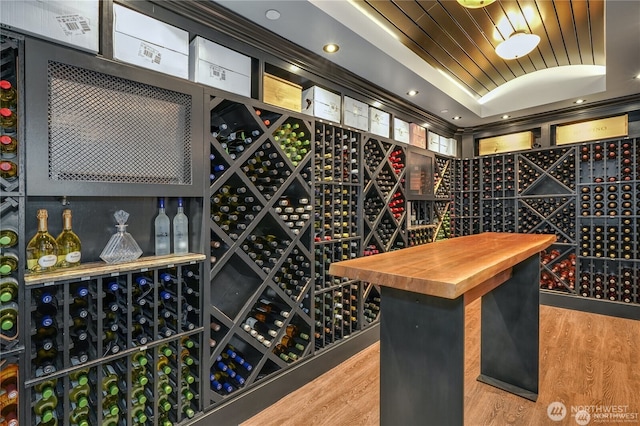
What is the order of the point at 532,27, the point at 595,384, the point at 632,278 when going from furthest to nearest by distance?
1. the point at 632,278
2. the point at 532,27
3. the point at 595,384

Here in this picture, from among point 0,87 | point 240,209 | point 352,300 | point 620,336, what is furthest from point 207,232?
point 620,336

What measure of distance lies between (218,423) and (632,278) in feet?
15.2

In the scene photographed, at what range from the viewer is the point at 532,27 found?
267 centimetres

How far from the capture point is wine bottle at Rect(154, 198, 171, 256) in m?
1.79

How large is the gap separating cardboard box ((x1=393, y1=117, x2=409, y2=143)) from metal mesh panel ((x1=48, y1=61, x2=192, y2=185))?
7.84ft

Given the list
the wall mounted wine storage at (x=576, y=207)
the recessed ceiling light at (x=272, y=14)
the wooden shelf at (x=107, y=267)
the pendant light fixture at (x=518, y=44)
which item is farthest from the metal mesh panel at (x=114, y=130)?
the wall mounted wine storage at (x=576, y=207)

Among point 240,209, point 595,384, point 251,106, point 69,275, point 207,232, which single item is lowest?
point 595,384

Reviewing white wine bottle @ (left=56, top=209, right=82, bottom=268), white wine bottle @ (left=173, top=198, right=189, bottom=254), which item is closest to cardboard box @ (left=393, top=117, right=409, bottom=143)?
white wine bottle @ (left=173, top=198, right=189, bottom=254)

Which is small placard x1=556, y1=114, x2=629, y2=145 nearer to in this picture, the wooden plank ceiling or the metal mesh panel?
the wooden plank ceiling

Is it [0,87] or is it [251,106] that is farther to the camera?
A: [251,106]

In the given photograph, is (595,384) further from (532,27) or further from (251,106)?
(251,106)

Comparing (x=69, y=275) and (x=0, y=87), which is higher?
(x=0, y=87)

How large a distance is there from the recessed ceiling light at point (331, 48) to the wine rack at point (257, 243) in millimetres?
531

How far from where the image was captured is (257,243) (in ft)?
7.25
